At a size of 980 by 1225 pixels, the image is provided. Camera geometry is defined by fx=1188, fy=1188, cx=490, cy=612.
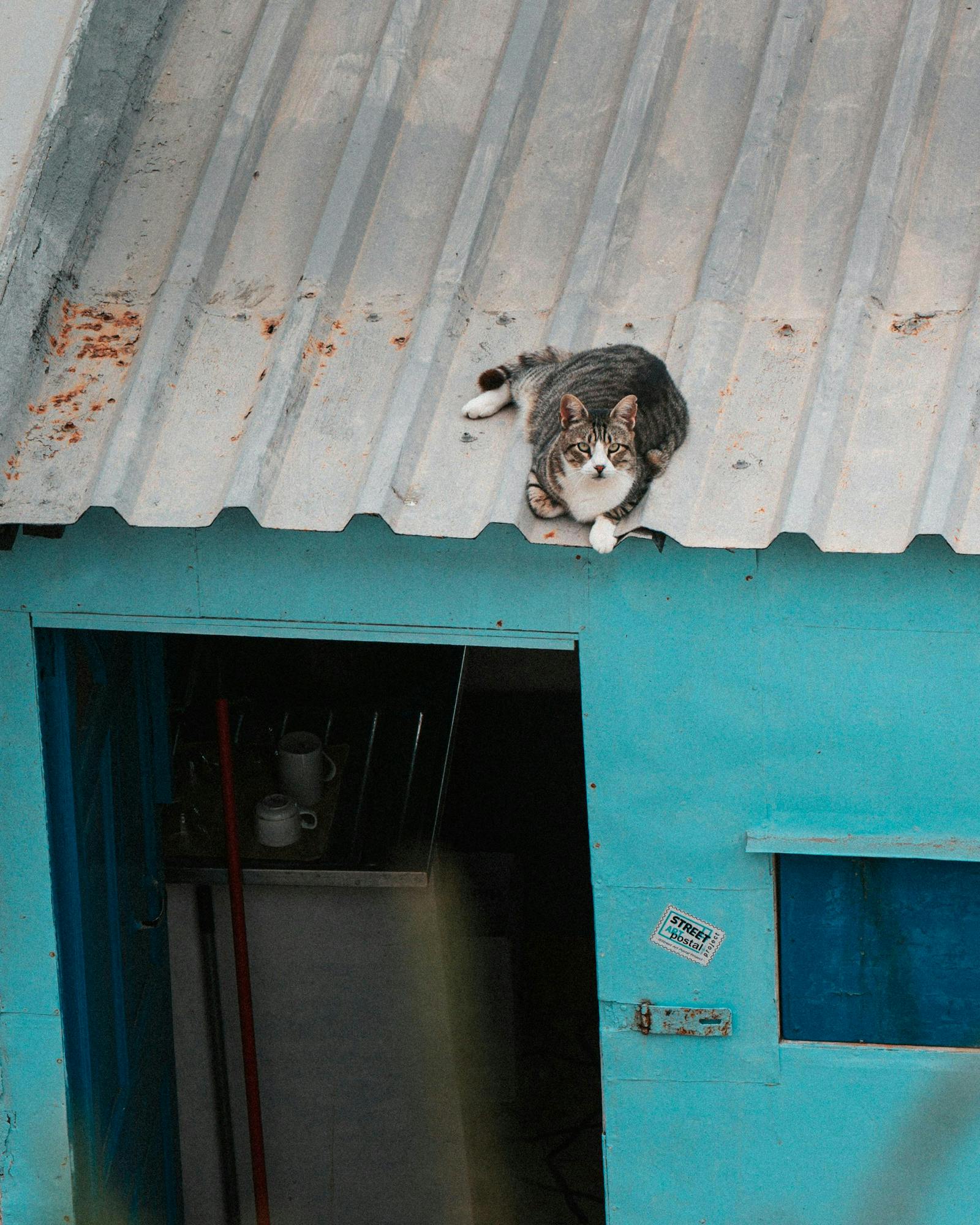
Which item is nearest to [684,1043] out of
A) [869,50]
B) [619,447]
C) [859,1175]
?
[859,1175]

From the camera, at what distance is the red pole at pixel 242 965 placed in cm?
→ 434

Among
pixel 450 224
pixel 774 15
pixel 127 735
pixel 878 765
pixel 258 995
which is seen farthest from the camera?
pixel 258 995

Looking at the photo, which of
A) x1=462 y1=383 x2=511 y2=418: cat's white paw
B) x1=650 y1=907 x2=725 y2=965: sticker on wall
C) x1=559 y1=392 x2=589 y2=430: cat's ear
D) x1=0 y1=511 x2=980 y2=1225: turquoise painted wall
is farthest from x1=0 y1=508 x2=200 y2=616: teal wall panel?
x1=650 y1=907 x2=725 y2=965: sticker on wall

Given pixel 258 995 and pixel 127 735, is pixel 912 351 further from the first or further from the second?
pixel 258 995

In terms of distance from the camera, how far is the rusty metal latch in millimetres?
3318

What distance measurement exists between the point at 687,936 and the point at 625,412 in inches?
58.1

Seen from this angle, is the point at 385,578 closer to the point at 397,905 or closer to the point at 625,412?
the point at 625,412

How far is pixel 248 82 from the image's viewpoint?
3.53 meters

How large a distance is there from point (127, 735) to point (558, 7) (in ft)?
9.23

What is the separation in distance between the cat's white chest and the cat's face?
0.02 metres

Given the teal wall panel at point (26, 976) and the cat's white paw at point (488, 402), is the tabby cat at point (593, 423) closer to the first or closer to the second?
the cat's white paw at point (488, 402)

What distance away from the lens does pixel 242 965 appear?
4.44 metres

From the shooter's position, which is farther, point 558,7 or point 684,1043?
point 558,7

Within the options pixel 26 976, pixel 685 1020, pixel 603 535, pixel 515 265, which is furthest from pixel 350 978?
pixel 515 265
